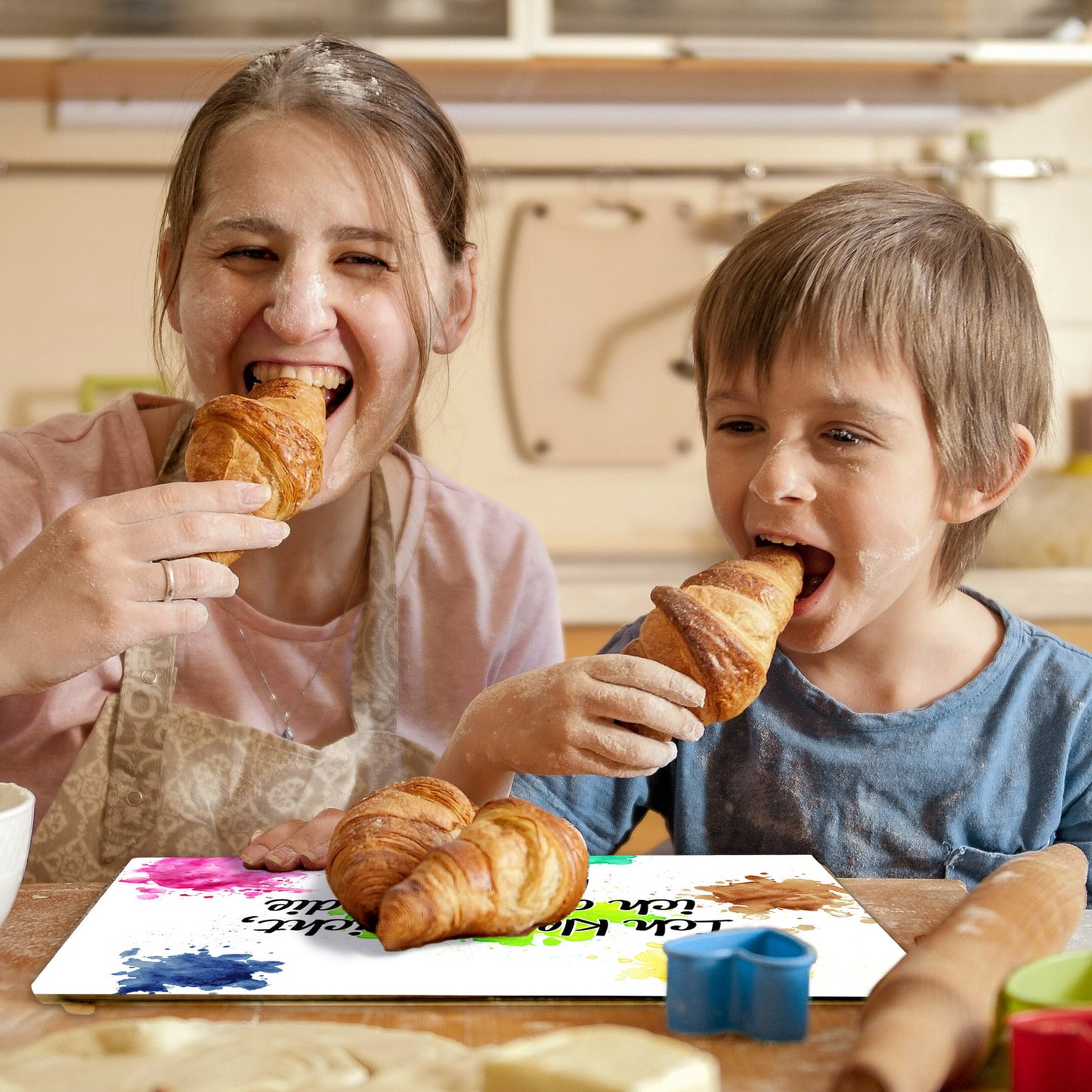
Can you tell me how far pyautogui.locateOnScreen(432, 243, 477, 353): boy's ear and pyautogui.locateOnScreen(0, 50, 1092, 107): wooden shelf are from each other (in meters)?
1.26

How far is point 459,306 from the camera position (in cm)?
144

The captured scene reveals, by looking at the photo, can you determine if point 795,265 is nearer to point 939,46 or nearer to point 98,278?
point 939,46

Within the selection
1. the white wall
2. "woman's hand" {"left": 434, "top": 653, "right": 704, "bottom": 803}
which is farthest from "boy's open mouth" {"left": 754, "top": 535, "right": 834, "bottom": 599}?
the white wall

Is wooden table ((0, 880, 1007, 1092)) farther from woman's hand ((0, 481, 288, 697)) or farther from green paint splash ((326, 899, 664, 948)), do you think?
woman's hand ((0, 481, 288, 697))

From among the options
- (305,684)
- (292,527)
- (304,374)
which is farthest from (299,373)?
(305,684)

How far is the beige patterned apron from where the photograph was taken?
4.19 feet

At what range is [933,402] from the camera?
110cm

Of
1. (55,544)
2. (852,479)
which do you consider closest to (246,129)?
(55,544)

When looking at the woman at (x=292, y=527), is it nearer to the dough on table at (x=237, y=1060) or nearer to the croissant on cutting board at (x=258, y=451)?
the croissant on cutting board at (x=258, y=451)

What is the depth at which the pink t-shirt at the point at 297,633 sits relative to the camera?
133cm

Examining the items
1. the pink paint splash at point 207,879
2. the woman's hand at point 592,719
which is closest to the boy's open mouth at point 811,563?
the woman's hand at point 592,719

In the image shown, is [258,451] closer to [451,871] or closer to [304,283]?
[304,283]

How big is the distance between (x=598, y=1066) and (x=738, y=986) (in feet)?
0.53

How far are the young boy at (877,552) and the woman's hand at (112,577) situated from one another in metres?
0.26
